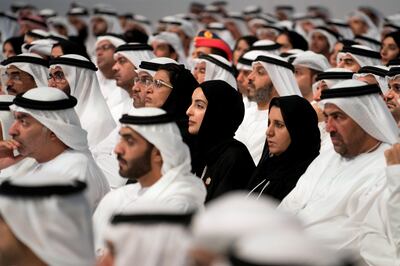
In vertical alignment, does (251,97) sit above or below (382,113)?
below

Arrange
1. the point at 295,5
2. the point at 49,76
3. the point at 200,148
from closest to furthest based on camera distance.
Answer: the point at 200,148, the point at 49,76, the point at 295,5

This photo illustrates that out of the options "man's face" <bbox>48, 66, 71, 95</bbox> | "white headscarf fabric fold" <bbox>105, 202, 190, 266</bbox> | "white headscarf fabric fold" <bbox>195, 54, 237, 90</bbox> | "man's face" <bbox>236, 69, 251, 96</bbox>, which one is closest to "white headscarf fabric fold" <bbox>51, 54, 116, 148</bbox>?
"man's face" <bbox>48, 66, 71, 95</bbox>

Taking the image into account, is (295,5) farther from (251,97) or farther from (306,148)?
(306,148)

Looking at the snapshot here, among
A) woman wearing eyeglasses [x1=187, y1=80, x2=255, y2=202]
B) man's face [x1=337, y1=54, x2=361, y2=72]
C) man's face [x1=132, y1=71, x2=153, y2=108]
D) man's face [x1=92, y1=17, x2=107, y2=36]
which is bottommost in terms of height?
man's face [x1=92, y1=17, x2=107, y2=36]

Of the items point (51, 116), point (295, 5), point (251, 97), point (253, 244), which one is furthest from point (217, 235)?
point (295, 5)

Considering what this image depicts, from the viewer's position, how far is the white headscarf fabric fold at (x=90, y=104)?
331 inches

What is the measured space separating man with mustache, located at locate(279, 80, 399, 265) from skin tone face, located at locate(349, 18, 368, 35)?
30.1ft

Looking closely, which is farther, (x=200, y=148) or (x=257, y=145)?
(x=257, y=145)

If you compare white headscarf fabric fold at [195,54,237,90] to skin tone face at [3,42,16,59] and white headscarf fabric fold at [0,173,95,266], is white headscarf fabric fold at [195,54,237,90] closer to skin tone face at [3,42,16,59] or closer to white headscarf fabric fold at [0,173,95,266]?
skin tone face at [3,42,16,59]

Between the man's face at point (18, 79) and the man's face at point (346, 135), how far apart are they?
11.7 feet

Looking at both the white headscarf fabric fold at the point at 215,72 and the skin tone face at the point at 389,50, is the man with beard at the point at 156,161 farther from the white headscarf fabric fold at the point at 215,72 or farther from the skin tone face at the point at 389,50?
the skin tone face at the point at 389,50

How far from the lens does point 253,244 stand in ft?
9.45

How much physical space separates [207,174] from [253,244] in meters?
3.69

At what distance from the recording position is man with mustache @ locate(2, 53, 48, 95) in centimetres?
883
